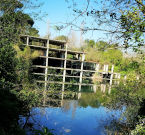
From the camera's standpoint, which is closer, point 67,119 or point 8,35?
point 8,35

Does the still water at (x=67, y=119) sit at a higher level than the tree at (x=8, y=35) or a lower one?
lower

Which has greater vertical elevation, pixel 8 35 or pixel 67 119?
pixel 8 35

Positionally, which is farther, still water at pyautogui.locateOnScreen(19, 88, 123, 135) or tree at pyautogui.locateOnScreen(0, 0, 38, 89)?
still water at pyautogui.locateOnScreen(19, 88, 123, 135)

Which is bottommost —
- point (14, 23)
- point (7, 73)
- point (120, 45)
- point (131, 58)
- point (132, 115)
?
point (132, 115)

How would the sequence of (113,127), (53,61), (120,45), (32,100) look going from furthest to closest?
(53,61)
(113,127)
(32,100)
(120,45)

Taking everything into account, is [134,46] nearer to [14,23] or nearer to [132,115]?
Result: [132,115]

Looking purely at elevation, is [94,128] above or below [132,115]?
below

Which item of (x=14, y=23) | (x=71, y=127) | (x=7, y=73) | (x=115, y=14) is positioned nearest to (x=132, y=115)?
(x=71, y=127)

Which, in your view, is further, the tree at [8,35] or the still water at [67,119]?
the still water at [67,119]

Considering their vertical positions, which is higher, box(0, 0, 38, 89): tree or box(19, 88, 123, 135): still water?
box(0, 0, 38, 89): tree

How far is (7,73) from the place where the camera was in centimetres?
470

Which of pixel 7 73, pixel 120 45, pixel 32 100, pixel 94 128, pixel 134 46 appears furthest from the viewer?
pixel 94 128

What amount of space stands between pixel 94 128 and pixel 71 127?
1.04 metres

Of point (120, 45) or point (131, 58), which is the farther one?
point (131, 58)
